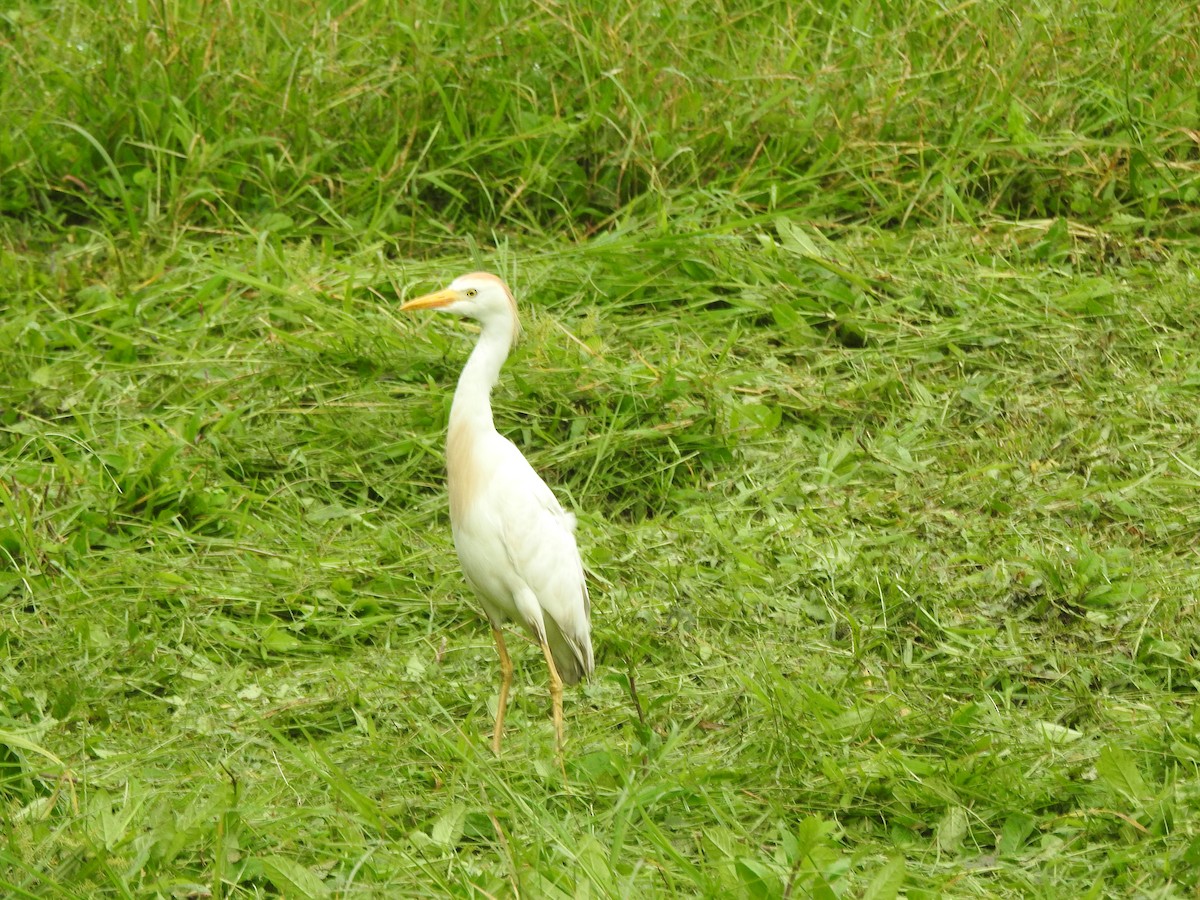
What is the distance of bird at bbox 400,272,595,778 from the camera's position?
3432 millimetres

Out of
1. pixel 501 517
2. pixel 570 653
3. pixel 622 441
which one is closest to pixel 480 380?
pixel 501 517

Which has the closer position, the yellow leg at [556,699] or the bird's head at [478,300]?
the yellow leg at [556,699]

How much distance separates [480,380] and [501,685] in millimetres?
706

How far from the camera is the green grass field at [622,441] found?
2.98m

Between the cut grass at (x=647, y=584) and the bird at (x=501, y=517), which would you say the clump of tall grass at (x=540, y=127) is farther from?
the bird at (x=501, y=517)

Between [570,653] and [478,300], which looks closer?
[478,300]

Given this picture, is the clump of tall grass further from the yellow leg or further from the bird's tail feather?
the yellow leg

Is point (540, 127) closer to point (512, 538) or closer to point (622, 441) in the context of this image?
point (622, 441)

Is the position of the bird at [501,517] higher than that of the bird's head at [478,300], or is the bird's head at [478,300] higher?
the bird's head at [478,300]

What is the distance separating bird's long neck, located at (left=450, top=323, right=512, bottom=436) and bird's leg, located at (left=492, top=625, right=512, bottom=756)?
49 cm

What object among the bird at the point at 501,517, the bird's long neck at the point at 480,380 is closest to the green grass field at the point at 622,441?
the bird at the point at 501,517

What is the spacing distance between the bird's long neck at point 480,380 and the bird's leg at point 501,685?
49 centimetres

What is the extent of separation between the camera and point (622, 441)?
4344mm

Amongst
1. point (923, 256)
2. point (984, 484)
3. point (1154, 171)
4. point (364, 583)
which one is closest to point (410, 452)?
point (364, 583)
